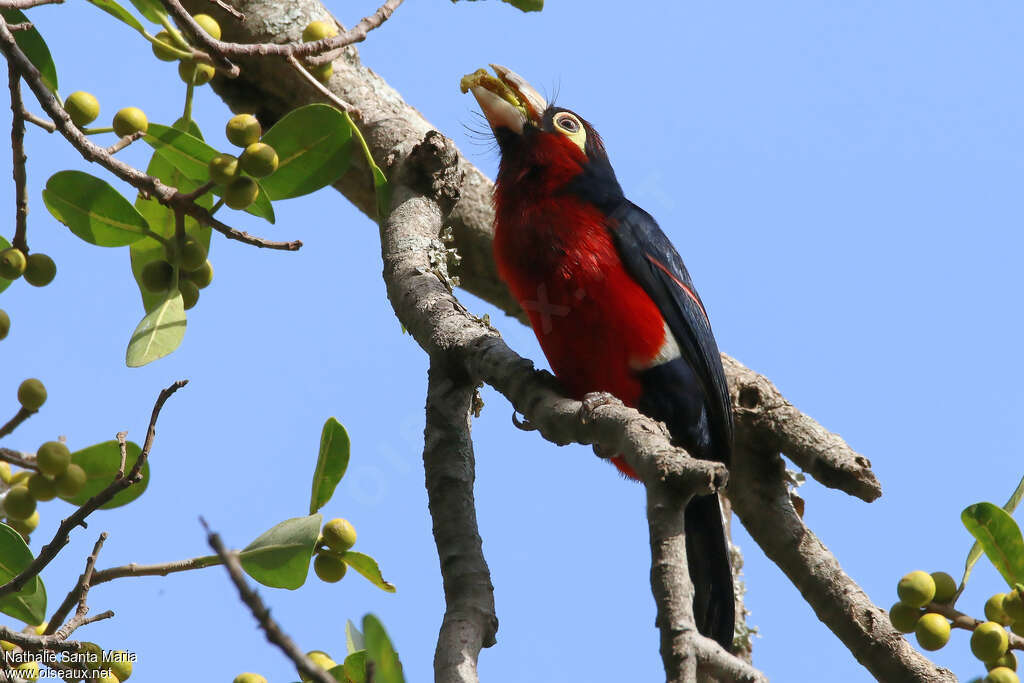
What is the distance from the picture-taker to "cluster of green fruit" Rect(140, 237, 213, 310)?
275cm

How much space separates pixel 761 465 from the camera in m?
4.37

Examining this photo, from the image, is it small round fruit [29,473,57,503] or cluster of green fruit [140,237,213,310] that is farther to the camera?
cluster of green fruit [140,237,213,310]

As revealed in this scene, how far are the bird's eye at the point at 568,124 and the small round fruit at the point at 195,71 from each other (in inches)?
91.5

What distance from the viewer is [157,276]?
277 cm

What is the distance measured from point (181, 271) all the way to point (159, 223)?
0.74ft

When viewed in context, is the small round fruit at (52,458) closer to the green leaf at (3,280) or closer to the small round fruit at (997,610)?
the green leaf at (3,280)

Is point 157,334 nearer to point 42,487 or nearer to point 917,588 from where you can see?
point 42,487

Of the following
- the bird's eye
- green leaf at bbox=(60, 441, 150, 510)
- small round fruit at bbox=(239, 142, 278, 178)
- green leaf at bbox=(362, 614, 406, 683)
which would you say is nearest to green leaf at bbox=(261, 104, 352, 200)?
small round fruit at bbox=(239, 142, 278, 178)

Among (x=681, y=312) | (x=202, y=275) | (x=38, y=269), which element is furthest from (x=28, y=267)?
(x=681, y=312)

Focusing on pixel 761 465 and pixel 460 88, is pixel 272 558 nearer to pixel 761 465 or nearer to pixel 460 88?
pixel 761 465

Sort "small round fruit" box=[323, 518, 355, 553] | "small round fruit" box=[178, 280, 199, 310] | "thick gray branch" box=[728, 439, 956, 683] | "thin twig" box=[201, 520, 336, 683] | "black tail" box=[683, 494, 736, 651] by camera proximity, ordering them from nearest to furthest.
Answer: "thin twig" box=[201, 520, 336, 683] < "small round fruit" box=[323, 518, 355, 553] < "small round fruit" box=[178, 280, 199, 310] < "thick gray branch" box=[728, 439, 956, 683] < "black tail" box=[683, 494, 736, 651]

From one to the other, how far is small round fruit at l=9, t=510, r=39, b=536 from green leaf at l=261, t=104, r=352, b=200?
3.59ft

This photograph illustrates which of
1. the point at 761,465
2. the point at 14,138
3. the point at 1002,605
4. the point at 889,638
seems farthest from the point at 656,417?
the point at 14,138

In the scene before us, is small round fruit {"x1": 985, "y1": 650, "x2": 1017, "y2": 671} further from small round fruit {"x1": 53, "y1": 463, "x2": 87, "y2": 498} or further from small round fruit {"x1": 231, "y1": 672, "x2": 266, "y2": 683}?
small round fruit {"x1": 53, "y1": 463, "x2": 87, "y2": 498}
